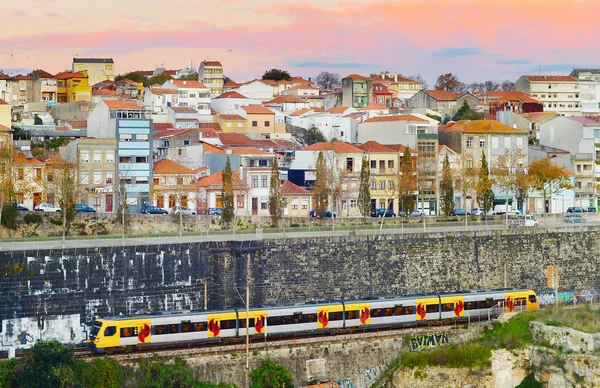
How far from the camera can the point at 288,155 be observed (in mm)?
81625

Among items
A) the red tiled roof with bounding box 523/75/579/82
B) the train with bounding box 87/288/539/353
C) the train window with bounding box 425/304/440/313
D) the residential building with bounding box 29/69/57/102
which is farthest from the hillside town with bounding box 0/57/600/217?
the train window with bounding box 425/304/440/313

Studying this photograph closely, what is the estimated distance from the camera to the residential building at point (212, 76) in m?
118

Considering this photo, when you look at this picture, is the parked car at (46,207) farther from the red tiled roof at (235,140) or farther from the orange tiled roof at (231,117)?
the orange tiled roof at (231,117)

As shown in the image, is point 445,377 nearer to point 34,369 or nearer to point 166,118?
point 34,369

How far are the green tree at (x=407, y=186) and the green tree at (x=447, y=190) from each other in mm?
1739

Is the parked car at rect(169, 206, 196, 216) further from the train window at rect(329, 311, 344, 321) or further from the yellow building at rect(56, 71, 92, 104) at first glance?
the yellow building at rect(56, 71, 92, 104)

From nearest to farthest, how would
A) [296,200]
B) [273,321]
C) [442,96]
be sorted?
[273,321]
[296,200]
[442,96]

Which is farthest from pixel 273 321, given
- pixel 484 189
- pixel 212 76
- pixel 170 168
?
pixel 212 76

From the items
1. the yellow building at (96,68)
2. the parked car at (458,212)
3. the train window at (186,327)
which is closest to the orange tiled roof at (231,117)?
Result: the parked car at (458,212)

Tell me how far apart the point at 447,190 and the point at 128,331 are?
31.0 m

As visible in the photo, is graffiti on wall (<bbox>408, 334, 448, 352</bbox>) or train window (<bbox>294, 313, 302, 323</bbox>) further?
graffiti on wall (<bbox>408, 334, 448, 352</bbox>)

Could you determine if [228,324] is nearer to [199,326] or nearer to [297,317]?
[199,326]

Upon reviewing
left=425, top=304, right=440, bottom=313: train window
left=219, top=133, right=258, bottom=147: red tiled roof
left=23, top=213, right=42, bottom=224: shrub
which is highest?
left=219, top=133, right=258, bottom=147: red tiled roof

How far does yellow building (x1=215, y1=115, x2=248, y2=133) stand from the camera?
92000 mm
